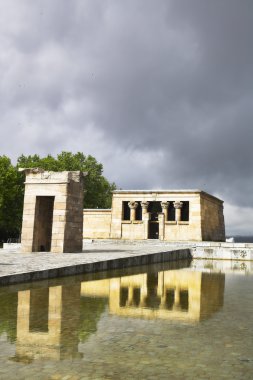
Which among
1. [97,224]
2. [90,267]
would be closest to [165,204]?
[97,224]

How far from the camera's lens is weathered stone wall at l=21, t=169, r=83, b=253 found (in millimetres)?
20609

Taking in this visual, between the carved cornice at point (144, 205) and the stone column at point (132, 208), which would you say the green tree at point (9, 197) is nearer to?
the stone column at point (132, 208)

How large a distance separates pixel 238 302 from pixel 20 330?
17.8ft

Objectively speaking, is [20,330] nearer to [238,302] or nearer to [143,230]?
Result: [238,302]

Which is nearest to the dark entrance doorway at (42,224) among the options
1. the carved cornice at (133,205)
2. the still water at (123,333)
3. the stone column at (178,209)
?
the still water at (123,333)

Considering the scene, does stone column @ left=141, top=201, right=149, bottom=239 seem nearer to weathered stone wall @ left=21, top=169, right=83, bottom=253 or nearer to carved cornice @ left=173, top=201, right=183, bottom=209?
carved cornice @ left=173, top=201, right=183, bottom=209

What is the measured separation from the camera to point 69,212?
20.9 m

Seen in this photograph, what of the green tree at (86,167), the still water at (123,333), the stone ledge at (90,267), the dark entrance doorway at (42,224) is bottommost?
the still water at (123,333)

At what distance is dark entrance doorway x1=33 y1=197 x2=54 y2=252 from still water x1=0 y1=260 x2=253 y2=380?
1084cm

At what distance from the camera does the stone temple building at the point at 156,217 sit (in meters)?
41.2

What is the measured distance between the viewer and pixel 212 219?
45562 millimetres

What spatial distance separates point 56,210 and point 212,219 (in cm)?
2861

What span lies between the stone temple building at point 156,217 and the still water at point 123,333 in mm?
30500

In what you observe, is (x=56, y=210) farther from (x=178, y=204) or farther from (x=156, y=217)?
(x=156, y=217)
